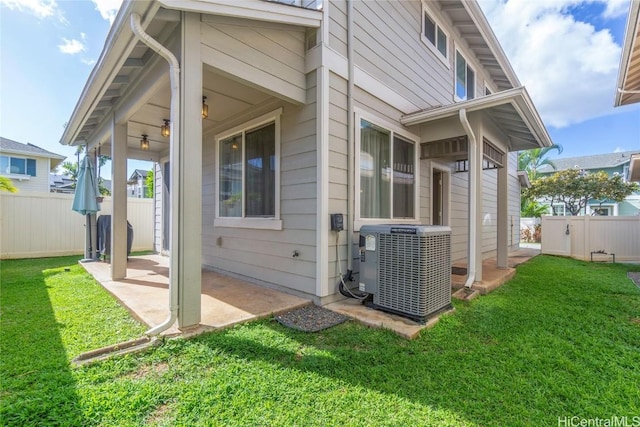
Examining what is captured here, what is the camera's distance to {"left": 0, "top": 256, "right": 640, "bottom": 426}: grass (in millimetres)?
1651

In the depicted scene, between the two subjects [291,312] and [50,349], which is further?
[291,312]

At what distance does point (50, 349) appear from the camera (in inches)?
91.9

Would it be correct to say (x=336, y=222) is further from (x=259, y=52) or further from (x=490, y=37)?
(x=490, y=37)

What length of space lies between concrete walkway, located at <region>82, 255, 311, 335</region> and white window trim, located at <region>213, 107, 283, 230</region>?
0.88m

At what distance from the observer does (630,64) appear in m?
4.72

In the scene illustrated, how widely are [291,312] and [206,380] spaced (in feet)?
4.49

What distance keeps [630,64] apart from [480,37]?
314 cm

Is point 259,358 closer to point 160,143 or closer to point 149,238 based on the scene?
point 160,143

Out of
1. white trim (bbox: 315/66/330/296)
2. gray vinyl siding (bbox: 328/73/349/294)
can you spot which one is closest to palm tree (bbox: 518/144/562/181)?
gray vinyl siding (bbox: 328/73/349/294)

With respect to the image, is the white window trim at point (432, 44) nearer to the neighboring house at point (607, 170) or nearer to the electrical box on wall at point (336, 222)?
the electrical box on wall at point (336, 222)

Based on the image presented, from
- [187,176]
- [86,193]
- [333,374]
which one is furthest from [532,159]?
[86,193]

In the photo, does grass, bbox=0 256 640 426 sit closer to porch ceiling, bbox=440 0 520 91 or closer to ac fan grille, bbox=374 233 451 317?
ac fan grille, bbox=374 233 451 317

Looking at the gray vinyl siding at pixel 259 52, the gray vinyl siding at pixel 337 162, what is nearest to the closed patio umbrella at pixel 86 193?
the gray vinyl siding at pixel 259 52

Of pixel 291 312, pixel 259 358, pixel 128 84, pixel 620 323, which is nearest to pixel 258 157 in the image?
pixel 128 84
